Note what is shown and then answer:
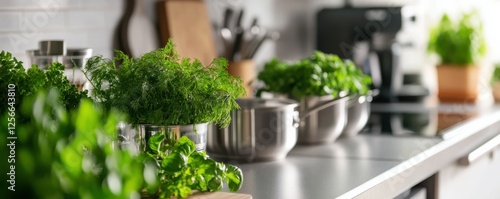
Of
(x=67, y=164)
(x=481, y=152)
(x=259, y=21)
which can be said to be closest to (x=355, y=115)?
(x=481, y=152)

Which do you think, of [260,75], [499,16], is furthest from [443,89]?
[260,75]

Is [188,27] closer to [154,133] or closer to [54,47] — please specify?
[54,47]

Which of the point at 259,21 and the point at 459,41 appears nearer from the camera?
the point at 259,21

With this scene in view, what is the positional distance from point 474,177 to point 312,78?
2.08 ft

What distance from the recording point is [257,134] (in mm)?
1929

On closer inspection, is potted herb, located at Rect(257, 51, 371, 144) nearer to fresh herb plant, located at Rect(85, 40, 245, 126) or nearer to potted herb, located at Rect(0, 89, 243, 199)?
fresh herb plant, located at Rect(85, 40, 245, 126)

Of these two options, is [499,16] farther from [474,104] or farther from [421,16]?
[474,104]

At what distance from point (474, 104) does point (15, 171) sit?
2569 mm

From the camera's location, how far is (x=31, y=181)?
810 mm

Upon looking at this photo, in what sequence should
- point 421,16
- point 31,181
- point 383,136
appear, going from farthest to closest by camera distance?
point 421,16 < point 383,136 < point 31,181

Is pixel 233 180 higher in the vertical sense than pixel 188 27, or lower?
lower

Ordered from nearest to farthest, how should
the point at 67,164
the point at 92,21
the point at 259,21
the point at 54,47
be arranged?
the point at 67,164
the point at 54,47
the point at 92,21
the point at 259,21

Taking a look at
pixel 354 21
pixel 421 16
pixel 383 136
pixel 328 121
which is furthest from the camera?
pixel 421 16

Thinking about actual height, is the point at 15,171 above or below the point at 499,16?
below
